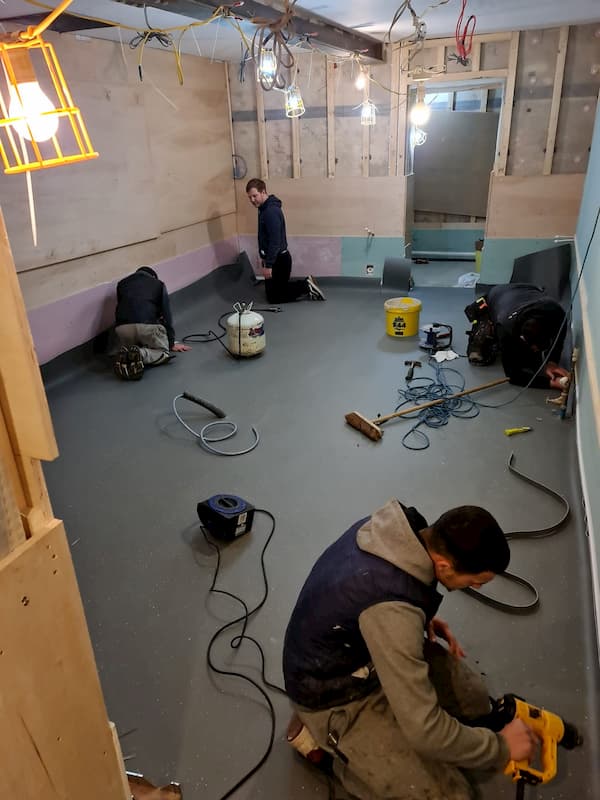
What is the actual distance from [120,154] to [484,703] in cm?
489

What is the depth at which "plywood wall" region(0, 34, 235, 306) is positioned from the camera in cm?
414

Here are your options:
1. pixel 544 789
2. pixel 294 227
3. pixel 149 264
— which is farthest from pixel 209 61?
pixel 544 789

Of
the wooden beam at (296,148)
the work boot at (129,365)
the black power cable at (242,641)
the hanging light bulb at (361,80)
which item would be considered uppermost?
the hanging light bulb at (361,80)

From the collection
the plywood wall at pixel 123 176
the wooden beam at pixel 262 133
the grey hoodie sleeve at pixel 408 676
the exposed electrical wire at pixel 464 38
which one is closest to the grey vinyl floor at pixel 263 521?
the grey hoodie sleeve at pixel 408 676

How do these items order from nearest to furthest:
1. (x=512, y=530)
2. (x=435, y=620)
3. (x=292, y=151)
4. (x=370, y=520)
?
(x=370, y=520) → (x=435, y=620) → (x=512, y=530) → (x=292, y=151)

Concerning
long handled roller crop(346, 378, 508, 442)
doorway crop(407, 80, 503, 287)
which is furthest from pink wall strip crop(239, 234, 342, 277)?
long handled roller crop(346, 378, 508, 442)

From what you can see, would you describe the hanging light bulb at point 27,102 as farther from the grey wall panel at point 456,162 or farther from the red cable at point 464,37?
the grey wall panel at point 456,162

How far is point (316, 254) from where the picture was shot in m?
6.79

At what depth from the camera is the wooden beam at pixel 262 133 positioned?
A: 635cm

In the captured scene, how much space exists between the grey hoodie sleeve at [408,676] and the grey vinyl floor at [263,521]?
19.9 inches

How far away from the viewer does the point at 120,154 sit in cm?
482

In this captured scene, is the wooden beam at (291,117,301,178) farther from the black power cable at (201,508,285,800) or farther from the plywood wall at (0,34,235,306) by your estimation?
the black power cable at (201,508,285,800)

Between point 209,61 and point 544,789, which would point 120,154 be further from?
point 544,789

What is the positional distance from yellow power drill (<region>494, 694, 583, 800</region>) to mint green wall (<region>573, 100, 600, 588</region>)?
0.75 metres
